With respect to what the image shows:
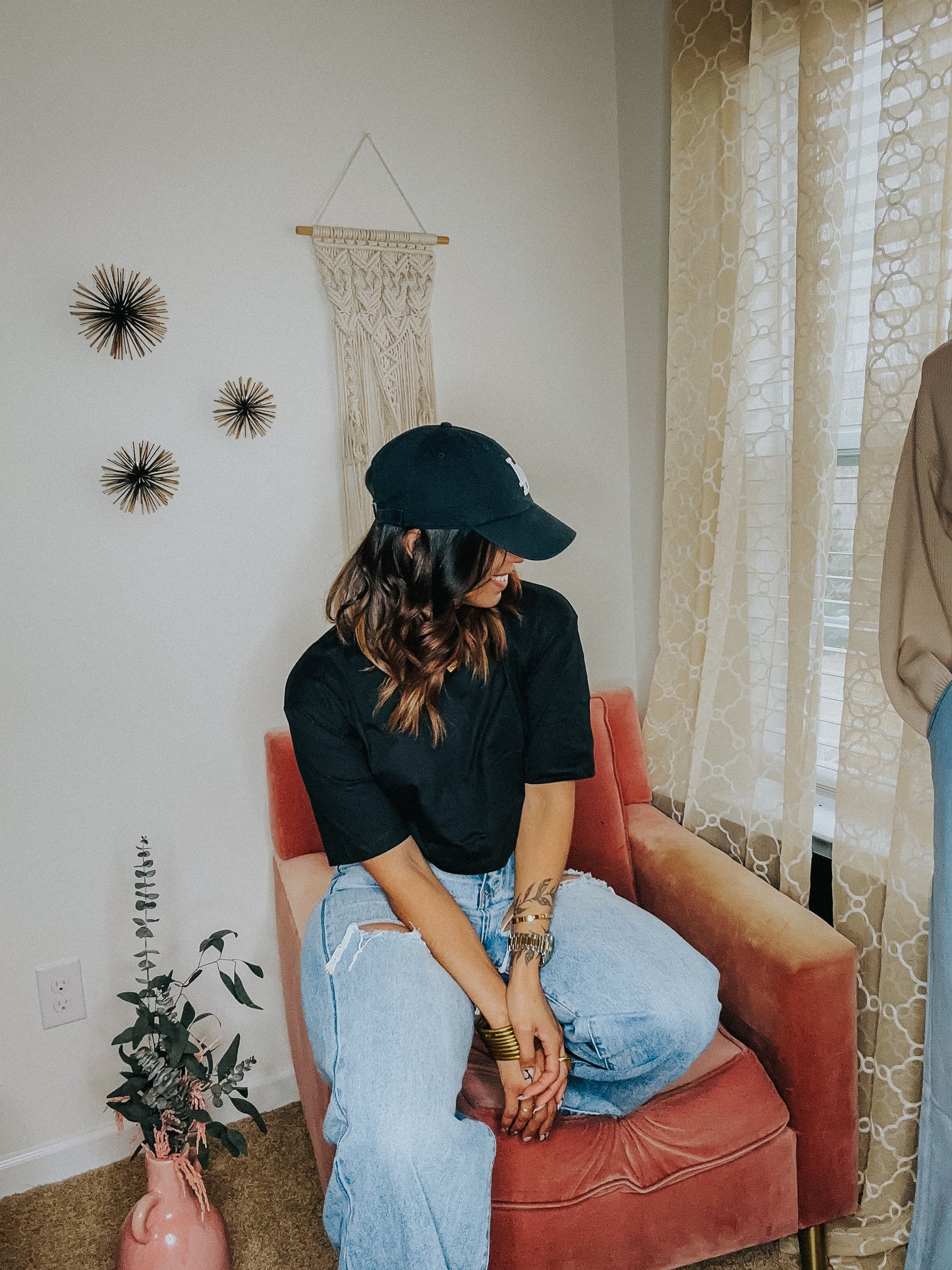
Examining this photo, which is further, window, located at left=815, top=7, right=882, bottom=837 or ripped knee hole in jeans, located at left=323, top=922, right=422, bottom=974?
window, located at left=815, top=7, right=882, bottom=837

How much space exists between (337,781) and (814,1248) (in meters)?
1.03

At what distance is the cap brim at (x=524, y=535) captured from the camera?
4.08ft

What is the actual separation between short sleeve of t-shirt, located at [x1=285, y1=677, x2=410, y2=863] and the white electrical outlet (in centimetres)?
68

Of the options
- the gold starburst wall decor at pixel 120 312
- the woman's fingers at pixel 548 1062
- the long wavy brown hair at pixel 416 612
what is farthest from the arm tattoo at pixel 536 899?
the gold starburst wall decor at pixel 120 312

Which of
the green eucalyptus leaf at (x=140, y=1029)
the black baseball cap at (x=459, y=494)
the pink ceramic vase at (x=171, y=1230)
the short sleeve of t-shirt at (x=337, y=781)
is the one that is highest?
the black baseball cap at (x=459, y=494)

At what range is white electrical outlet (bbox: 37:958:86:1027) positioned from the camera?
166cm

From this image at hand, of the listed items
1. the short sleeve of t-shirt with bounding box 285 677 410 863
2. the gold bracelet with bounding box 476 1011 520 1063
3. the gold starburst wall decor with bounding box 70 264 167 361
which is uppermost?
the gold starburst wall decor with bounding box 70 264 167 361

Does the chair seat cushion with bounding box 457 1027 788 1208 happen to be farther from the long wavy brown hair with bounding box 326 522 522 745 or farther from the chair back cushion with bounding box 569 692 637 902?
the long wavy brown hair with bounding box 326 522 522 745

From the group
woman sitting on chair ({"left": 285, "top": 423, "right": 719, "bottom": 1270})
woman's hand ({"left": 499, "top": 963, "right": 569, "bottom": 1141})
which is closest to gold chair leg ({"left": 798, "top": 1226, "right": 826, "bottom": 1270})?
woman sitting on chair ({"left": 285, "top": 423, "right": 719, "bottom": 1270})

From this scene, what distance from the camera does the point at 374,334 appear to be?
69.0 inches

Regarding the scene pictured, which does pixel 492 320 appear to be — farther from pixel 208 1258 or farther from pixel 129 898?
pixel 208 1258

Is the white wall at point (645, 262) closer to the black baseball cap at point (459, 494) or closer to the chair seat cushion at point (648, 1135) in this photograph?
the black baseball cap at point (459, 494)

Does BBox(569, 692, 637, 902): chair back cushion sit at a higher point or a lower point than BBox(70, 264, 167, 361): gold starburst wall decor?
lower

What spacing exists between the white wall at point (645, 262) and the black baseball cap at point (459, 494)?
2.52ft
